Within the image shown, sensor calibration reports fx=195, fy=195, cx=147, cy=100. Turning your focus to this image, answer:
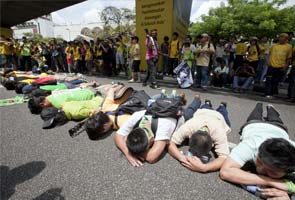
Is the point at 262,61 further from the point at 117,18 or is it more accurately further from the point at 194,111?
the point at 117,18

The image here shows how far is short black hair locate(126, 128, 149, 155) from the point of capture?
2.43 meters

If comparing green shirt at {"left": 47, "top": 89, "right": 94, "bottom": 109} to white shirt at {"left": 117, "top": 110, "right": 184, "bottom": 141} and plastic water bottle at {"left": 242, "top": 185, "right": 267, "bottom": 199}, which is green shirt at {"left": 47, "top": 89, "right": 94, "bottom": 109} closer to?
white shirt at {"left": 117, "top": 110, "right": 184, "bottom": 141}

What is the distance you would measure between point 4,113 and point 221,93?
5.90m

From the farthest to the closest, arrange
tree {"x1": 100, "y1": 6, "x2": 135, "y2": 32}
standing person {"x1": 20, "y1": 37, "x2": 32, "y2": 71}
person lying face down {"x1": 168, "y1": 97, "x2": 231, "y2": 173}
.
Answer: tree {"x1": 100, "y1": 6, "x2": 135, "y2": 32}, standing person {"x1": 20, "y1": 37, "x2": 32, "y2": 71}, person lying face down {"x1": 168, "y1": 97, "x2": 231, "y2": 173}

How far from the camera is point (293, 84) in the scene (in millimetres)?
5266

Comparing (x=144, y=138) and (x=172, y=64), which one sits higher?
(x=172, y=64)

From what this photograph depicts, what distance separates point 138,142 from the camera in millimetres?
2436

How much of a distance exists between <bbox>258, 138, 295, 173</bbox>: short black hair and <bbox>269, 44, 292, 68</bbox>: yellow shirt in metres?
4.18

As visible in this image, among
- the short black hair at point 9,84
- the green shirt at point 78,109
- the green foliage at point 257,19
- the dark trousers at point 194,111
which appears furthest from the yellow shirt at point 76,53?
the green foliage at point 257,19

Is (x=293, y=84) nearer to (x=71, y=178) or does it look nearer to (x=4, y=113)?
(x=71, y=178)

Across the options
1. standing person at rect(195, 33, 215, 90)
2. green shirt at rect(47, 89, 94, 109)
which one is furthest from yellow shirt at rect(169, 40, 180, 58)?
green shirt at rect(47, 89, 94, 109)

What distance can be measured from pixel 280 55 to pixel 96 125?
16.5ft

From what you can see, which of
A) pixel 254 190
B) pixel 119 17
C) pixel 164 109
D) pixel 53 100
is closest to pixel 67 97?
pixel 53 100

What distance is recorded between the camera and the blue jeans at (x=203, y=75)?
249 inches
